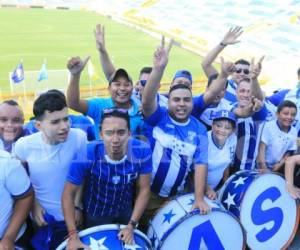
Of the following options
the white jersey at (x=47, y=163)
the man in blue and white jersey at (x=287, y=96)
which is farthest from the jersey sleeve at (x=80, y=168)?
the man in blue and white jersey at (x=287, y=96)

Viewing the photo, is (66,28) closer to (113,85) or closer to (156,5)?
(156,5)

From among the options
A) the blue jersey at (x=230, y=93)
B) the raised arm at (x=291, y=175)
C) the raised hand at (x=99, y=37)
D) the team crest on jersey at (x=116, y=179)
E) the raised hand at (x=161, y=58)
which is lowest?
the raised arm at (x=291, y=175)

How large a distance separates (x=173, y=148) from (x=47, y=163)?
3.33ft

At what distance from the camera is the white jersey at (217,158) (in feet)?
10.6

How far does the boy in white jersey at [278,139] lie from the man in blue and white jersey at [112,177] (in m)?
1.54

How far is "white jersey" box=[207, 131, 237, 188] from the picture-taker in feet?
10.6

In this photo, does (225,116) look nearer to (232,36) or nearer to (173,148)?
(173,148)

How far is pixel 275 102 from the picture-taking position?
4758mm

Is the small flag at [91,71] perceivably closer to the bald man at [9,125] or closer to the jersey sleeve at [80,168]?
the bald man at [9,125]

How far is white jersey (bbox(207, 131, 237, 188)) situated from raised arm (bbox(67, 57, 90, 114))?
1.21 meters

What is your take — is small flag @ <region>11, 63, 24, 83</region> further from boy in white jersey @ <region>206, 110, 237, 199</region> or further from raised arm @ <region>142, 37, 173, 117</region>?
boy in white jersey @ <region>206, 110, 237, 199</region>

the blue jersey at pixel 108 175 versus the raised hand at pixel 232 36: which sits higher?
the raised hand at pixel 232 36

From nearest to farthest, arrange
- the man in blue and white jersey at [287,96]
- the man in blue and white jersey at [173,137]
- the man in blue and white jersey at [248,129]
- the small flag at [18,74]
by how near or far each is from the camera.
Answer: the man in blue and white jersey at [173,137] < the man in blue and white jersey at [248,129] < the man in blue and white jersey at [287,96] < the small flag at [18,74]

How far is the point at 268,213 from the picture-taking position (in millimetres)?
3318
